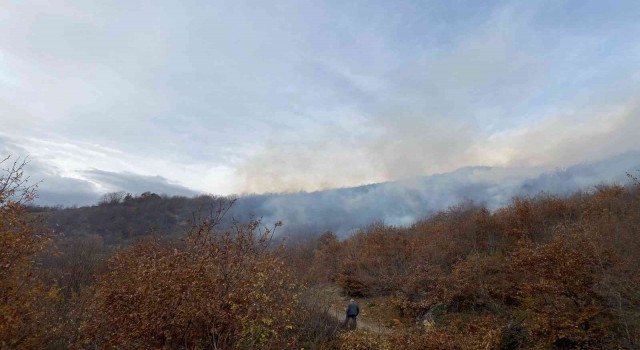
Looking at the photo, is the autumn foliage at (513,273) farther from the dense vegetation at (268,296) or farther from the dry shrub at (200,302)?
the dry shrub at (200,302)

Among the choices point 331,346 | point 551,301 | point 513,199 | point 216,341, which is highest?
point 513,199

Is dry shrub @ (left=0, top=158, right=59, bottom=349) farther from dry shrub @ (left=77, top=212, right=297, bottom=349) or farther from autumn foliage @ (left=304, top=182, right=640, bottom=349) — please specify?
autumn foliage @ (left=304, top=182, right=640, bottom=349)

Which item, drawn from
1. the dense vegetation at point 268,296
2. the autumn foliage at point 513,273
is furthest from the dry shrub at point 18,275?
the autumn foliage at point 513,273

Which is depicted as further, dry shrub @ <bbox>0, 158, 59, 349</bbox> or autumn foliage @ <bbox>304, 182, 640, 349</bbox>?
autumn foliage @ <bbox>304, 182, 640, 349</bbox>

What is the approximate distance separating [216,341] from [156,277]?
6.30 ft

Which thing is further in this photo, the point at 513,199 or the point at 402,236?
the point at 402,236

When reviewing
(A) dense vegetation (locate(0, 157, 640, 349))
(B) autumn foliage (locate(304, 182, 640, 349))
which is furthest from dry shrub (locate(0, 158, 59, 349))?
(B) autumn foliage (locate(304, 182, 640, 349))

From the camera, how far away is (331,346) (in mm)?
13812

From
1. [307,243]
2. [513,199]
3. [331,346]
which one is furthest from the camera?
[307,243]

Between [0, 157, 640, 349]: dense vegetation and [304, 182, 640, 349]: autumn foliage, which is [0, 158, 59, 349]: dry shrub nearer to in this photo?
[0, 157, 640, 349]: dense vegetation

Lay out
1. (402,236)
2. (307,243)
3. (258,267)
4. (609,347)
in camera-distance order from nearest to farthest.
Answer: (258,267) → (609,347) → (402,236) → (307,243)

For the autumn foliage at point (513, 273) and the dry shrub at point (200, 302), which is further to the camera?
the autumn foliage at point (513, 273)

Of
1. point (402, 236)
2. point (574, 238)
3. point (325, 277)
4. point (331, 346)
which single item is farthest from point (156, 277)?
point (402, 236)

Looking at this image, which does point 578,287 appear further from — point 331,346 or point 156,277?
point 156,277
